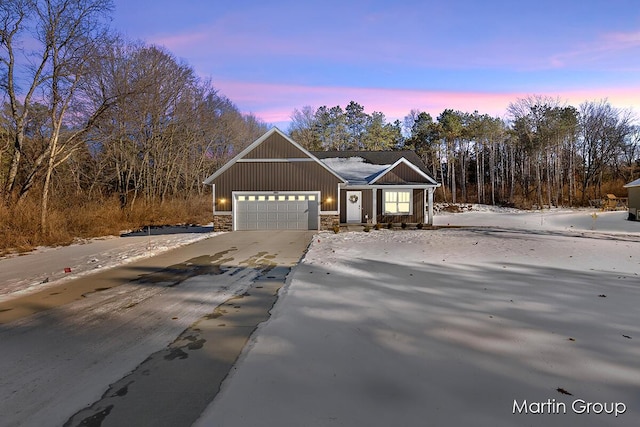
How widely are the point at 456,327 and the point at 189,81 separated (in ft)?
103

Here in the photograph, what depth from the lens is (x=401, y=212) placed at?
73.6ft

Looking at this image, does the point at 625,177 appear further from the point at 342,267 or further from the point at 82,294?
the point at 82,294

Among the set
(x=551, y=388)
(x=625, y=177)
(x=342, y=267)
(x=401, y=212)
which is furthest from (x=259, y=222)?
(x=625, y=177)

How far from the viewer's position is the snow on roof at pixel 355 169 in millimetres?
22922

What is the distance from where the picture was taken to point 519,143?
1891 inches

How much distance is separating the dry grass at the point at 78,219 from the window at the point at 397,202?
46.0ft

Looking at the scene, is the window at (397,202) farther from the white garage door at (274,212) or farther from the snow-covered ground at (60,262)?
the snow-covered ground at (60,262)

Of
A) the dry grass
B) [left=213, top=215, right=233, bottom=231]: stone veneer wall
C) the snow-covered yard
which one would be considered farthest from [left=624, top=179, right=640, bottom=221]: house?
the dry grass

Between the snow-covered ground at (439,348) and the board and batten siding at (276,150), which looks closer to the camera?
the snow-covered ground at (439,348)

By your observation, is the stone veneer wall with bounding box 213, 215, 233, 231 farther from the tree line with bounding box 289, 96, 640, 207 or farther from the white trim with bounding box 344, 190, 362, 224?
the tree line with bounding box 289, 96, 640, 207

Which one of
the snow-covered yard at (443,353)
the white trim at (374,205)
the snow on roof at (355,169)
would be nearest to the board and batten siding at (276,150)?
the snow on roof at (355,169)

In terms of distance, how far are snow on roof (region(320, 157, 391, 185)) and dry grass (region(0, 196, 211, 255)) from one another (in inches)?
432

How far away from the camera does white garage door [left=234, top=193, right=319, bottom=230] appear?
2017 cm

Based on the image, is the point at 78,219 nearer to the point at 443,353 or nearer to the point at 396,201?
the point at 396,201
